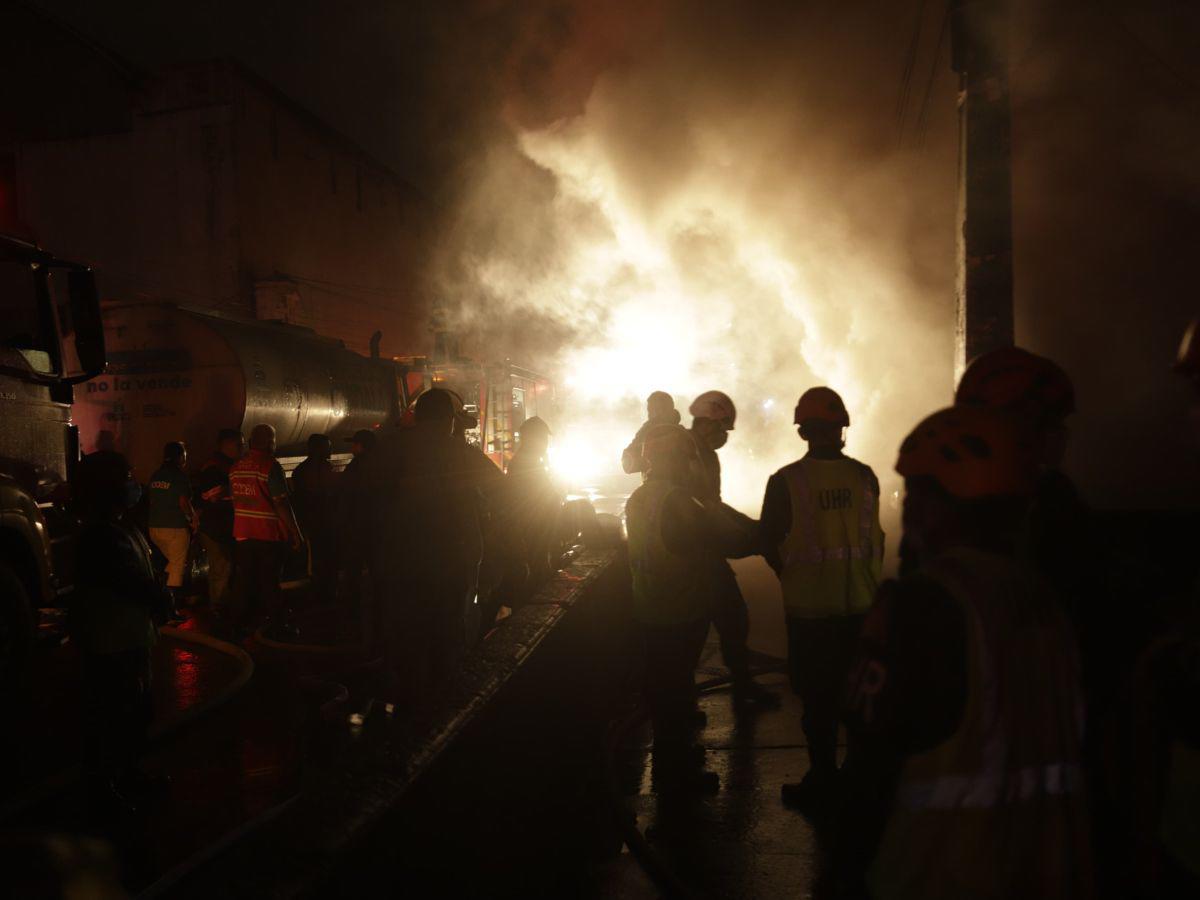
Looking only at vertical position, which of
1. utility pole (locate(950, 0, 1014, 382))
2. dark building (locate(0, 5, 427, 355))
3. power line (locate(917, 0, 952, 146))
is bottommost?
utility pole (locate(950, 0, 1014, 382))

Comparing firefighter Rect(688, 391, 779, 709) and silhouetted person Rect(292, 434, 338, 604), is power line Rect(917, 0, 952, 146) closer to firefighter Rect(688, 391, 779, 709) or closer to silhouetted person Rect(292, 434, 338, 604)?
firefighter Rect(688, 391, 779, 709)

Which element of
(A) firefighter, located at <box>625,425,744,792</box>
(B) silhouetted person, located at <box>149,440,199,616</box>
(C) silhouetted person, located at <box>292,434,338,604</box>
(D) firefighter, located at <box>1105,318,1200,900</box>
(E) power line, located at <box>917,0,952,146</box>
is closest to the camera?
(D) firefighter, located at <box>1105,318,1200,900</box>

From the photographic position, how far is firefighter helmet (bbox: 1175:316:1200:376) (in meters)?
1.63

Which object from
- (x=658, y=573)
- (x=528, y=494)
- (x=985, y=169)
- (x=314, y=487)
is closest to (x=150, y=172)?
(x=314, y=487)

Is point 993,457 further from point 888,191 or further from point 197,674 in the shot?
point 888,191

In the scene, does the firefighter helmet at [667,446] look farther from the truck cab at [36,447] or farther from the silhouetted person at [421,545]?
the truck cab at [36,447]

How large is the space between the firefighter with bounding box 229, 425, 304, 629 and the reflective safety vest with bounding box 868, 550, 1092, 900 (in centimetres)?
697

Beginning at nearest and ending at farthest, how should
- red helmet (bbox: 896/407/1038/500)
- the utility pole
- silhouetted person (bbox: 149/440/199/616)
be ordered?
red helmet (bbox: 896/407/1038/500)
silhouetted person (bbox: 149/440/199/616)
the utility pole

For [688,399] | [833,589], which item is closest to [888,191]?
[833,589]

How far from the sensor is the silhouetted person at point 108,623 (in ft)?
13.0

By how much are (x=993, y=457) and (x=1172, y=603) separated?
64 cm

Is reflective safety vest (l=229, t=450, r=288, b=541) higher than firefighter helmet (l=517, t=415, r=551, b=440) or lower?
lower

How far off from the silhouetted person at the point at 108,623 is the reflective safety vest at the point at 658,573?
2.39 meters

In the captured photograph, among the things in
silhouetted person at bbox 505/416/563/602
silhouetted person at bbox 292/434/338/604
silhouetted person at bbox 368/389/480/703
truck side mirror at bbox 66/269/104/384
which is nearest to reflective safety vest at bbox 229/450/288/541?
silhouetted person at bbox 292/434/338/604
